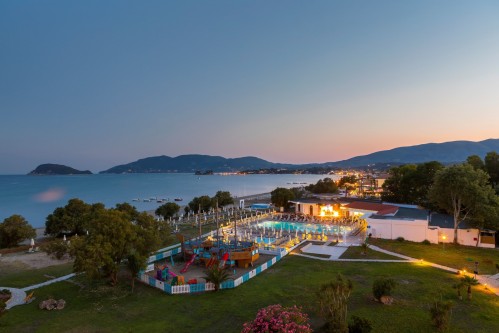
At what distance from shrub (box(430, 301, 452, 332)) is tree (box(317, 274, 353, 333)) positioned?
2979 mm

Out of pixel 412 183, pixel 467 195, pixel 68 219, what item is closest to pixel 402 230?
pixel 467 195

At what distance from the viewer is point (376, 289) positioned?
1383 cm

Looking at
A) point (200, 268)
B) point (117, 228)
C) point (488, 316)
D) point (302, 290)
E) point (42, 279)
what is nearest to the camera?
point (488, 316)

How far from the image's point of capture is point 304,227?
116 feet

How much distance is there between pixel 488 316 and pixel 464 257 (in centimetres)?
1019

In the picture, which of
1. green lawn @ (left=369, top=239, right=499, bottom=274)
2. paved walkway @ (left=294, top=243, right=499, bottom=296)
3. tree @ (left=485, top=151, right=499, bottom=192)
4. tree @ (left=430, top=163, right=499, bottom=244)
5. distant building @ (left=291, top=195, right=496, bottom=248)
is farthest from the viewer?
tree @ (left=485, top=151, right=499, bottom=192)

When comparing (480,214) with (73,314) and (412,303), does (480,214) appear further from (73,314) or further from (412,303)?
(73,314)

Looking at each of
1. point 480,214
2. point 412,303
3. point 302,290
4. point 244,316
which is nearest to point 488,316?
point 412,303

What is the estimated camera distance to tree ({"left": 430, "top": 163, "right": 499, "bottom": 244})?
23.7 m

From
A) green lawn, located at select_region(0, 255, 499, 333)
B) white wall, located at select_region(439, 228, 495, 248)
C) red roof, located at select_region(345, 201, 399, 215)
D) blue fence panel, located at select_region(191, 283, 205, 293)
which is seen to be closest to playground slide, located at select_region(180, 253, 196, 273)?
green lawn, located at select_region(0, 255, 499, 333)

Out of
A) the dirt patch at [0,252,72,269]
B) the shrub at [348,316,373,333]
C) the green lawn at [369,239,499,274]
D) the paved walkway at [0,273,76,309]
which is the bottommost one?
the dirt patch at [0,252,72,269]

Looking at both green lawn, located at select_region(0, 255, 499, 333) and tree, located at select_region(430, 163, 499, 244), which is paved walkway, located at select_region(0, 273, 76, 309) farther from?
tree, located at select_region(430, 163, 499, 244)

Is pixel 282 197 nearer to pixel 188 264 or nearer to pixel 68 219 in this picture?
pixel 68 219

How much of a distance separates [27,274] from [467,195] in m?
31.7
